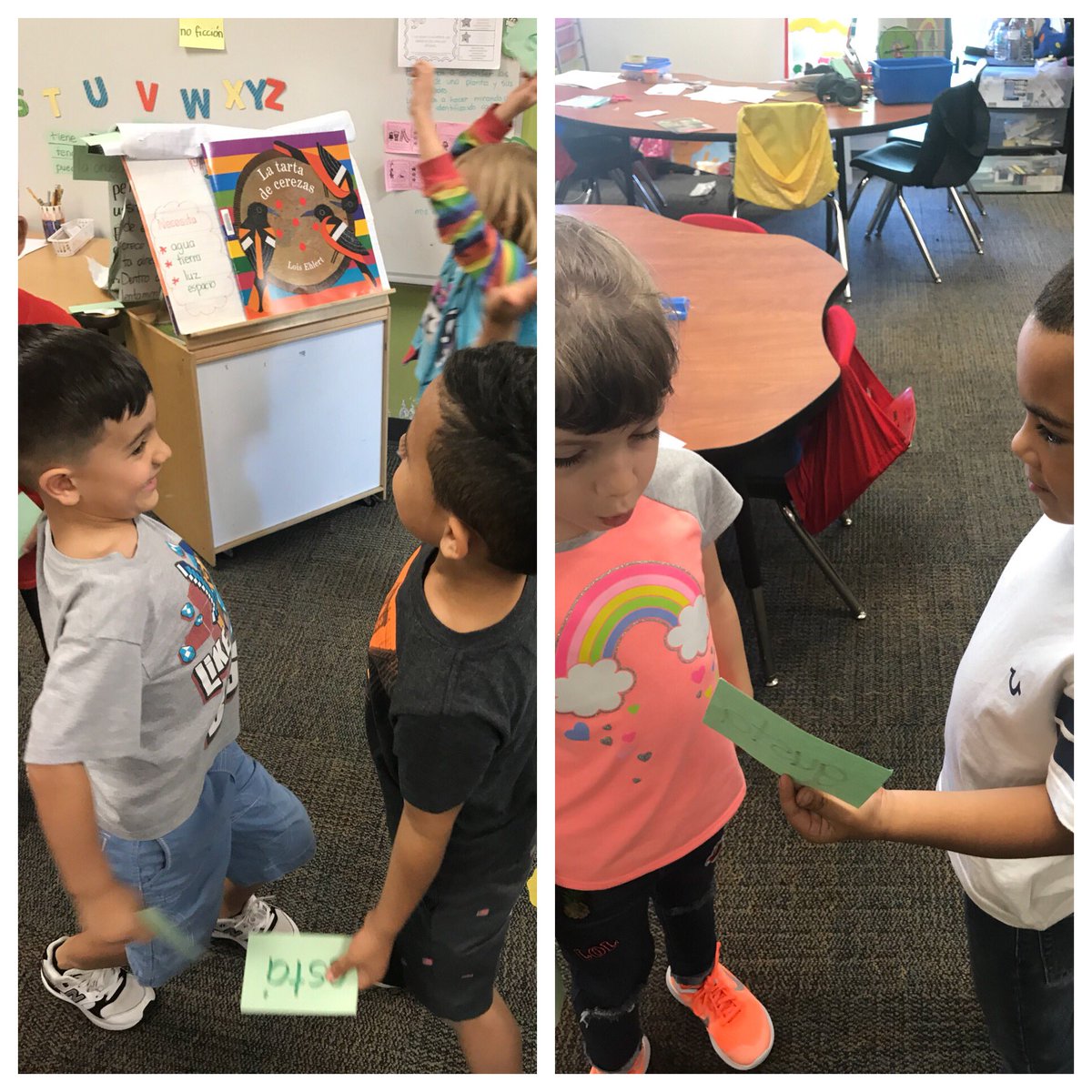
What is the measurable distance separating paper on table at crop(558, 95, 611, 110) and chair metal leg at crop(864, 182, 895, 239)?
26 cm

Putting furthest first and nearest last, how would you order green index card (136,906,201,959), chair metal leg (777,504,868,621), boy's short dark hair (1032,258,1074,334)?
chair metal leg (777,504,868,621)
green index card (136,906,201,959)
boy's short dark hair (1032,258,1074,334)

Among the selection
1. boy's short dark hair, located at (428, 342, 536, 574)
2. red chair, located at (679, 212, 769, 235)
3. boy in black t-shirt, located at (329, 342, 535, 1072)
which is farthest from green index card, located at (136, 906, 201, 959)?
red chair, located at (679, 212, 769, 235)

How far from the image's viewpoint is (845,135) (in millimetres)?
856

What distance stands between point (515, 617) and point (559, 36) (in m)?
0.44

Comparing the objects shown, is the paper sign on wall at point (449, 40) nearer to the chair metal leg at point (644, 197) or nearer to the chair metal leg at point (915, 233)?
the chair metal leg at point (644, 197)

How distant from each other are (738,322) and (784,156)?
15 centimetres

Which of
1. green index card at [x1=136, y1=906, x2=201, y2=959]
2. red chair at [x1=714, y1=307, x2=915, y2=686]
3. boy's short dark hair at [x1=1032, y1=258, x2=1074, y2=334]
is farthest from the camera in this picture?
red chair at [x1=714, y1=307, x2=915, y2=686]

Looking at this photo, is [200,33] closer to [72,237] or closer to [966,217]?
[72,237]

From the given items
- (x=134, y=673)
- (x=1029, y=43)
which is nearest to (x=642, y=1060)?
(x=134, y=673)

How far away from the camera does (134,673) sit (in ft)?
2.39

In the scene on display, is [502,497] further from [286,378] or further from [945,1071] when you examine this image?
[945,1071]

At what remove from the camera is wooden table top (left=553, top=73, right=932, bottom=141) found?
764mm

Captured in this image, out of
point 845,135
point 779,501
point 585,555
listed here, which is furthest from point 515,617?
point 845,135

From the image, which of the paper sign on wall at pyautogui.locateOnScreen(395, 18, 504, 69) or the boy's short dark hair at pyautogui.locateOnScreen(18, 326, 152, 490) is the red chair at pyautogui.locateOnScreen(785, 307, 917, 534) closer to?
the paper sign on wall at pyautogui.locateOnScreen(395, 18, 504, 69)
